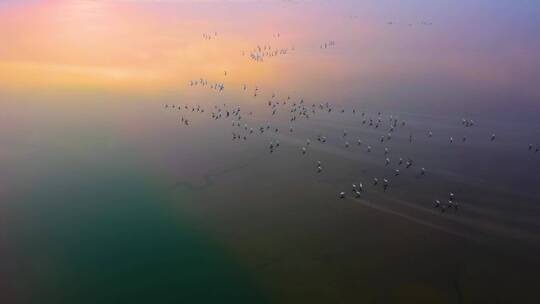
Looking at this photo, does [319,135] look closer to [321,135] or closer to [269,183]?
[321,135]

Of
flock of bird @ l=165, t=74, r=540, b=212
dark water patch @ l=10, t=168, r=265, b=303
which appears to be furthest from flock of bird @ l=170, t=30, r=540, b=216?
dark water patch @ l=10, t=168, r=265, b=303

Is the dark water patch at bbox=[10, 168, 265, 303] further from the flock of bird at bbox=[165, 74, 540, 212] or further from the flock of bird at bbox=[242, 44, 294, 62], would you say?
the flock of bird at bbox=[242, 44, 294, 62]

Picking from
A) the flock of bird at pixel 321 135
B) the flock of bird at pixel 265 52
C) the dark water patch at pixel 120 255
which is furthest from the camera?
the flock of bird at pixel 265 52

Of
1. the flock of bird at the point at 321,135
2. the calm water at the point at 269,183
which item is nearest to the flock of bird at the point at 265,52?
the calm water at the point at 269,183

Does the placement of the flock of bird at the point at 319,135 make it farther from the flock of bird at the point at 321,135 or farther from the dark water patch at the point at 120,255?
the dark water patch at the point at 120,255

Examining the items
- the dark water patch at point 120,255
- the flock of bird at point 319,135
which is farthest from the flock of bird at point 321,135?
the dark water patch at point 120,255

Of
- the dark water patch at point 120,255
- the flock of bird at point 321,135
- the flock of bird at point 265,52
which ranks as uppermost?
the flock of bird at point 265,52

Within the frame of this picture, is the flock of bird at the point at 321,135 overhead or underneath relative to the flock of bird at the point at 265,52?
underneath

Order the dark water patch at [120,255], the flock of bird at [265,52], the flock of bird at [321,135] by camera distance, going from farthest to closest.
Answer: the flock of bird at [265,52], the flock of bird at [321,135], the dark water patch at [120,255]

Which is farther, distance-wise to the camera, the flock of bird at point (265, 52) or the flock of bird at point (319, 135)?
the flock of bird at point (265, 52)
